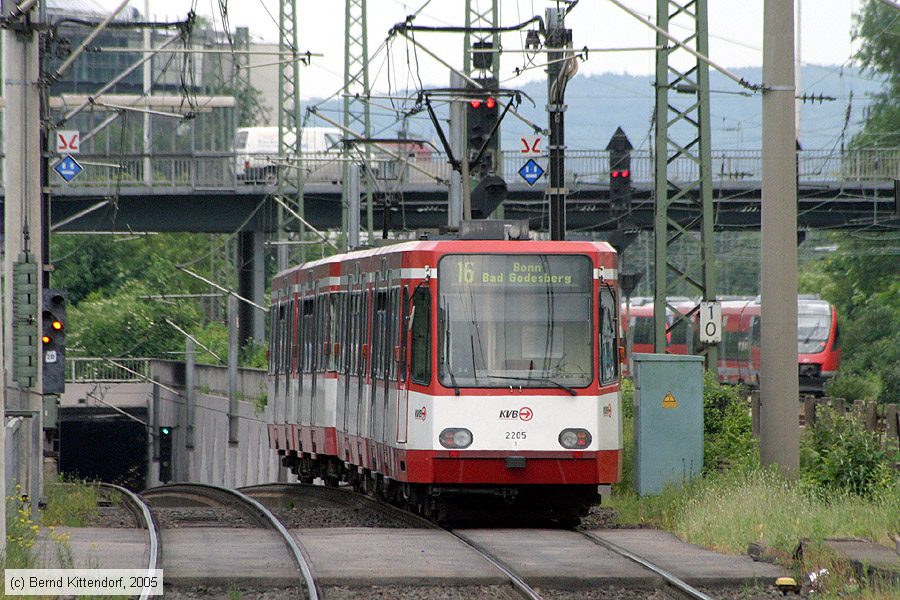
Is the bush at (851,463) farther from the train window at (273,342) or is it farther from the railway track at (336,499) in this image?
the train window at (273,342)

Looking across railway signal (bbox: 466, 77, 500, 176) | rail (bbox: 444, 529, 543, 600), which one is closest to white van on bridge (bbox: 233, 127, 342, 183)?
railway signal (bbox: 466, 77, 500, 176)

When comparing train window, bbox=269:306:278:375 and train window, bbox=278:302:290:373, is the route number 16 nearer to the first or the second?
train window, bbox=278:302:290:373

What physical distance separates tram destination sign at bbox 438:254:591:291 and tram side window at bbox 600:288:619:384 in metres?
0.25

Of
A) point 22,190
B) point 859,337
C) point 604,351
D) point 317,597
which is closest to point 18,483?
point 22,190

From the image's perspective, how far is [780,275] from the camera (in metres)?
17.5

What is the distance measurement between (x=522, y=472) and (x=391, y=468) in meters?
1.72

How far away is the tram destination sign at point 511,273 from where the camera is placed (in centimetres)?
1694

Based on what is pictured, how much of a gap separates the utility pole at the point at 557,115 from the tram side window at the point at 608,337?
16.0 ft

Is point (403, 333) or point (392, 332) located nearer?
point (403, 333)

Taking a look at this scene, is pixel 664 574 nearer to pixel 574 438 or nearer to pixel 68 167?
pixel 574 438

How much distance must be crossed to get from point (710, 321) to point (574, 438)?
6991mm

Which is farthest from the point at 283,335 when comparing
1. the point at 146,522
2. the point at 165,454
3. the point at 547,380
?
the point at 165,454

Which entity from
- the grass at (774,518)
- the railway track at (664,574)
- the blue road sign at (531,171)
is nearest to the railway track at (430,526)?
the railway track at (664,574)

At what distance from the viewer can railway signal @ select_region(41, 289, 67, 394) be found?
20.4 metres
